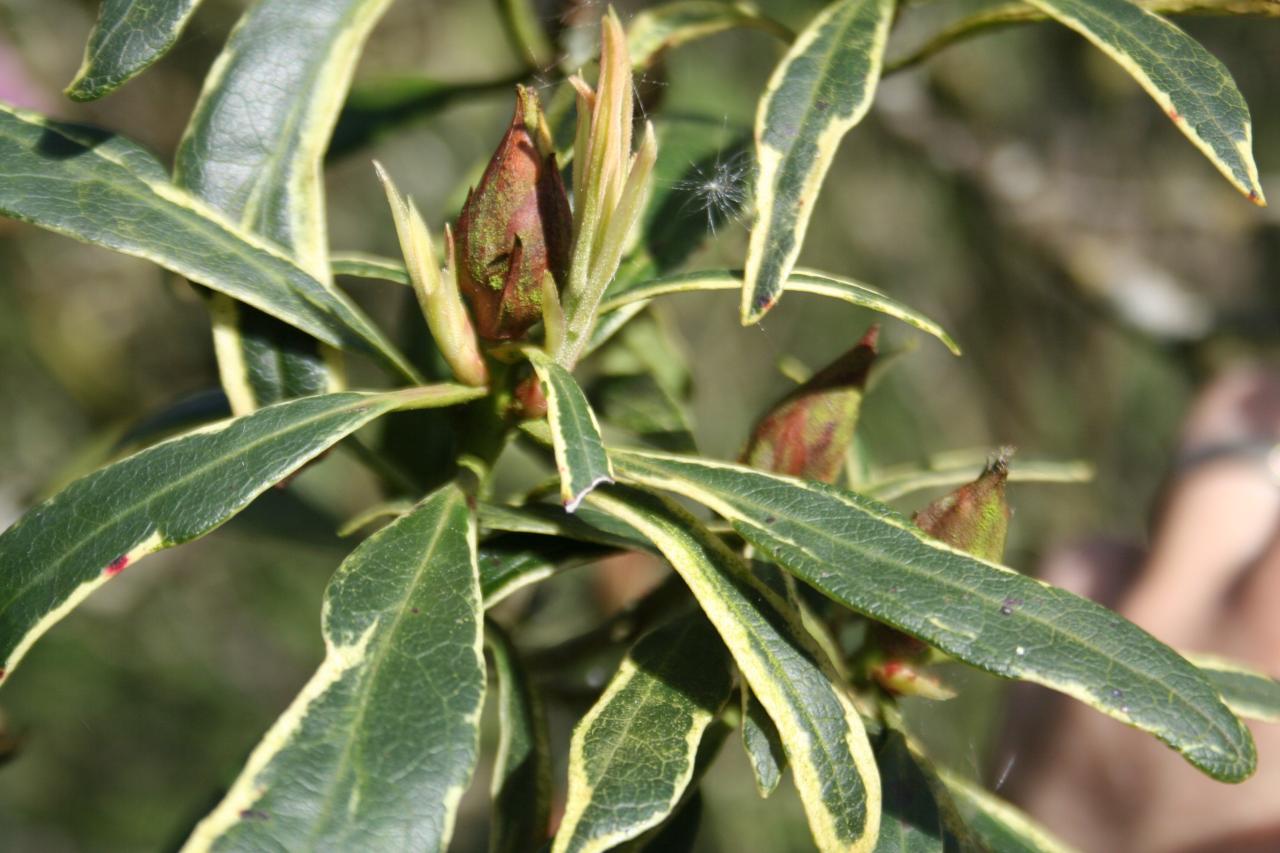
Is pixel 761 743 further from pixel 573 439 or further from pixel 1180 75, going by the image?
pixel 1180 75

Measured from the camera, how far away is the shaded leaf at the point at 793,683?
57 centimetres

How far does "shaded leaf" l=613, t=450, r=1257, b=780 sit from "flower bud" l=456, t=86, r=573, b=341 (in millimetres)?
163

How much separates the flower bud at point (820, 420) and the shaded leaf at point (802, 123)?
143 mm

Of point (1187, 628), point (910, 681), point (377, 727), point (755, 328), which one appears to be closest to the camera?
point (377, 727)

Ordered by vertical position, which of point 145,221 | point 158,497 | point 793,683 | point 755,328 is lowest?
point 755,328

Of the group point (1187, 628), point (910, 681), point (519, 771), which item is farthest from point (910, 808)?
point (1187, 628)

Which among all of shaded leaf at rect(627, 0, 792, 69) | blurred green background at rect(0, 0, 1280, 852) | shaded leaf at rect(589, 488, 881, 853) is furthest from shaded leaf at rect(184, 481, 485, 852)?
blurred green background at rect(0, 0, 1280, 852)

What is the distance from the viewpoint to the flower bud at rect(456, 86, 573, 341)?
61cm

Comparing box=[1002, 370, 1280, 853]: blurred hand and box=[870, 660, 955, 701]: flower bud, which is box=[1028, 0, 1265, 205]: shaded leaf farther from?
box=[1002, 370, 1280, 853]: blurred hand

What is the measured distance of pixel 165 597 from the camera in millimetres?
2504

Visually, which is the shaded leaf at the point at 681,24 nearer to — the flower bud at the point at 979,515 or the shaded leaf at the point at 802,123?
the shaded leaf at the point at 802,123

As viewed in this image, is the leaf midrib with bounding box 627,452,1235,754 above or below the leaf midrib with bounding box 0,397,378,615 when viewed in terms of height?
below

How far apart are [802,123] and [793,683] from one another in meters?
0.32

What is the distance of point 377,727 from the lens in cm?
52
